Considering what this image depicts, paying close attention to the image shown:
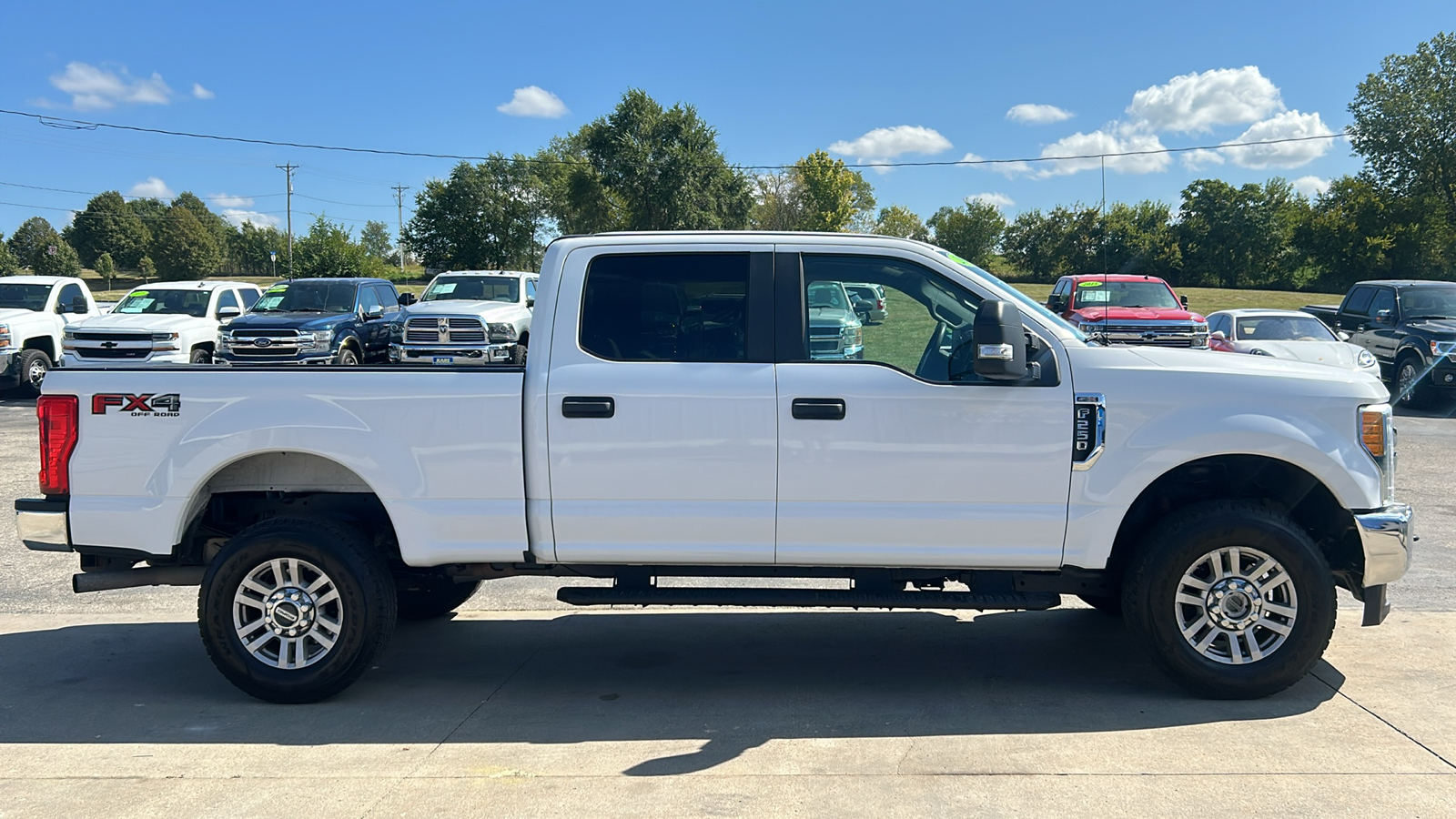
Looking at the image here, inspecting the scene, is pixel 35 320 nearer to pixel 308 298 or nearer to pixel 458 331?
pixel 308 298

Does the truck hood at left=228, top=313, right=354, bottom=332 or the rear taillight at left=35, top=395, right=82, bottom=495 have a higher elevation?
the truck hood at left=228, top=313, right=354, bottom=332

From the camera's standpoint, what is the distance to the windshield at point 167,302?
1847 centimetres

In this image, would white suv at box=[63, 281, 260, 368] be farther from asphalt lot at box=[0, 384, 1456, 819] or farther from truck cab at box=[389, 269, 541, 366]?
asphalt lot at box=[0, 384, 1456, 819]

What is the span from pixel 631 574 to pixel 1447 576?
5580 mm

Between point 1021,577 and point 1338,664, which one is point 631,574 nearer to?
point 1021,577

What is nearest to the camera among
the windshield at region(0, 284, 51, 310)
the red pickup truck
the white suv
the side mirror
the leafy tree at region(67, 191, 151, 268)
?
the side mirror

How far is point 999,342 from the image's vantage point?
4.43 meters

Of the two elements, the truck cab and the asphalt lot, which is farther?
the truck cab

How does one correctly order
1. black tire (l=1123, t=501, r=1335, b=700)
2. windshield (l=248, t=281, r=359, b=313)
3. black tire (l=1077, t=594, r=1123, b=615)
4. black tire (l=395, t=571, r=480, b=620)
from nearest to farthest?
black tire (l=1123, t=501, r=1335, b=700)
black tire (l=1077, t=594, r=1123, b=615)
black tire (l=395, t=571, r=480, b=620)
windshield (l=248, t=281, r=359, b=313)

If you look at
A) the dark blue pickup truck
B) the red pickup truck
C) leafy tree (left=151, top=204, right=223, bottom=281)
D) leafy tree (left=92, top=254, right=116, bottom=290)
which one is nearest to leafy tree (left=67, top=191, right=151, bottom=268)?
leafy tree (left=151, top=204, right=223, bottom=281)

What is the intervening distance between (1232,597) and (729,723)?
2.25 metres

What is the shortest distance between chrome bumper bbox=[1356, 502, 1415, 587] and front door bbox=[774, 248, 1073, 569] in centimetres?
129

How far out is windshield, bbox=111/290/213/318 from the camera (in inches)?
727

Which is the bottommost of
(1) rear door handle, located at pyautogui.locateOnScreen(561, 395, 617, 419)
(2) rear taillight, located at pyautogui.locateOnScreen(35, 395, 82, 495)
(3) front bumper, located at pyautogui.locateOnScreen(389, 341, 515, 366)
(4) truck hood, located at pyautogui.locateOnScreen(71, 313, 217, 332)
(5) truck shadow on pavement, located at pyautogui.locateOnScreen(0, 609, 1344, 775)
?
(5) truck shadow on pavement, located at pyautogui.locateOnScreen(0, 609, 1344, 775)
